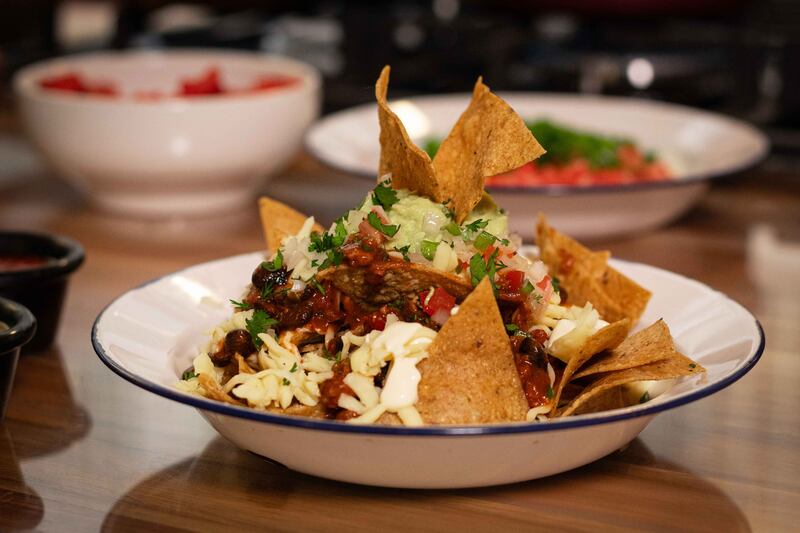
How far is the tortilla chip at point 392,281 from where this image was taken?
4.46 ft

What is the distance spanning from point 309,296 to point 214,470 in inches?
9.6

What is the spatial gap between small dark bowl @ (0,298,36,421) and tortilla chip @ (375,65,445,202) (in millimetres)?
514

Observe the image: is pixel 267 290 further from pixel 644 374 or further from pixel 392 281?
pixel 644 374

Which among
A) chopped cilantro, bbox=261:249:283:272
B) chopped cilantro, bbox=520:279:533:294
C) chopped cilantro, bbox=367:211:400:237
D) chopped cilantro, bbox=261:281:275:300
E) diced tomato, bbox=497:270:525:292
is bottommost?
chopped cilantro, bbox=261:281:275:300

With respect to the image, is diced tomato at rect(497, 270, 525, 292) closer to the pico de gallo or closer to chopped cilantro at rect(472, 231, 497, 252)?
chopped cilantro at rect(472, 231, 497, 252)

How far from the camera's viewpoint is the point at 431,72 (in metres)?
4.25

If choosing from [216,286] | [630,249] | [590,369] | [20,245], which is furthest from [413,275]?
[630,249]

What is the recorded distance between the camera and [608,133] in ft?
9.96

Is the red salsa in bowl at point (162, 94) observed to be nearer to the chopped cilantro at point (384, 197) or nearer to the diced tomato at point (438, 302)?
the chopped cilantro at point (384, 197)

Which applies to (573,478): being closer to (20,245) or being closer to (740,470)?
(740,470)

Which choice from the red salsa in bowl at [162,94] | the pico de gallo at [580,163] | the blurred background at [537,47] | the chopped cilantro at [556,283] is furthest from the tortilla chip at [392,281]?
the blurred background at [537,47]

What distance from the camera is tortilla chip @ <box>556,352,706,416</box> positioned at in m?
1.32

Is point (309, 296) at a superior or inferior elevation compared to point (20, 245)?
superior

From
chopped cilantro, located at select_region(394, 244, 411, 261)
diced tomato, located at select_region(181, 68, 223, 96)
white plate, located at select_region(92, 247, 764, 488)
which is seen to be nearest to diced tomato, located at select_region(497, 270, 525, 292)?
chopped cilantro, located at select_region(394, 244, 411, 261)
